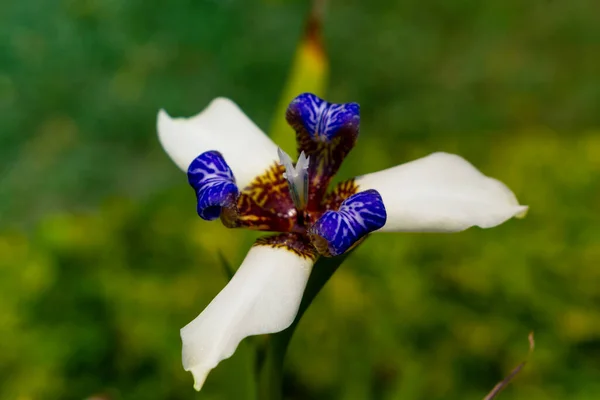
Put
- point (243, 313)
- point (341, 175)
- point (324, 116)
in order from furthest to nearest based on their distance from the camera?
point (341, 175) < point (324, 116) < point (243, 313)

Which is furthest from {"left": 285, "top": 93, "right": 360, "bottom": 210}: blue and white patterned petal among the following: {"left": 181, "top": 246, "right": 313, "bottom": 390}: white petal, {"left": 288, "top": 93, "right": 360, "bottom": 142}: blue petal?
{"left": 181, "top": 246, "right": 313, "bottom": 390}: white petal

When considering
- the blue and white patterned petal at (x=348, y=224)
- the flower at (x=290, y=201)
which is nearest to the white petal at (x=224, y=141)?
the flower at (x=290, y=201)

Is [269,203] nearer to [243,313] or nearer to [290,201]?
[290,201]

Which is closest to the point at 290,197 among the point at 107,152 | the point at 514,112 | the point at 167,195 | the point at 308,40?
the point at 308,40

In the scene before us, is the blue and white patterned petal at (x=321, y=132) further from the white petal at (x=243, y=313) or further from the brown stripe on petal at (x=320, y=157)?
the white petal at (x=243, y=313)

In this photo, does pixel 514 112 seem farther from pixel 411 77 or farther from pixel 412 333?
pixel 412 333

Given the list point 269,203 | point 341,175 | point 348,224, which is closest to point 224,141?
point 269,203
